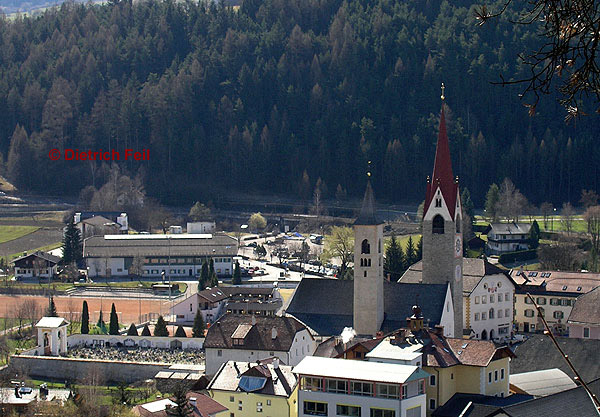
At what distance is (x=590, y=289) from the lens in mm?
61375

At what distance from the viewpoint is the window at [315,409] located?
3381 cm

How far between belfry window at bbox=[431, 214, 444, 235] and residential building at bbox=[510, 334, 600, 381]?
8.71m

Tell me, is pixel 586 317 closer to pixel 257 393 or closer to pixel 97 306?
pixel 257 393

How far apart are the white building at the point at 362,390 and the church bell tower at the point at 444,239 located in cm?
1721

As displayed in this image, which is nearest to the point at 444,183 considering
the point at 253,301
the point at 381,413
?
the point at 253,301

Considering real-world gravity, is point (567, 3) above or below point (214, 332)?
above

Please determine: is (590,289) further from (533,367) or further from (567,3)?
(567,3)

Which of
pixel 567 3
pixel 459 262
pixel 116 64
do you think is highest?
pixel 116 64

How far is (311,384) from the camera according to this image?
34250mm

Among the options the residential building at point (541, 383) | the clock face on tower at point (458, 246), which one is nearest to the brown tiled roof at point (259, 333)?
the clock face on tower at point (458, 246)

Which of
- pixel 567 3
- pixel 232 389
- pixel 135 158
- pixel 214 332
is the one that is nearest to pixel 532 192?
pixel 135 158

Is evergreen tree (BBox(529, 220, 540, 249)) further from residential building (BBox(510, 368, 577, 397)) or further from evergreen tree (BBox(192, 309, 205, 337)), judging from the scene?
residential building (BBox(510, 368, 577, 397))

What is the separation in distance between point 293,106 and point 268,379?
104m

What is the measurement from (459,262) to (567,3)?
4459 centimetres
